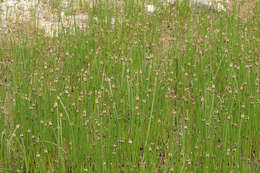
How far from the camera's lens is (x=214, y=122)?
3465 millimetres

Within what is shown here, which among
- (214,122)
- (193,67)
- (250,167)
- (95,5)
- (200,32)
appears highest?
(95,5)

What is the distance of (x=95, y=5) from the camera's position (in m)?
6.44

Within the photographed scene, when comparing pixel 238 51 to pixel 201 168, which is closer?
pixel 201 168

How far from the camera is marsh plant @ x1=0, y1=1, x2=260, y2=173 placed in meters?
3.14

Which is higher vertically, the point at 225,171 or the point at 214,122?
the point at 214,122

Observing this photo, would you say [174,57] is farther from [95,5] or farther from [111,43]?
[95,5]

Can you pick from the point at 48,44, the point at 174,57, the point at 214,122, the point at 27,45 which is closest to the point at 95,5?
the point at 48,44

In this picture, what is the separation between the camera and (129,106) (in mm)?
3498

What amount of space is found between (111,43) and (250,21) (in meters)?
2.43

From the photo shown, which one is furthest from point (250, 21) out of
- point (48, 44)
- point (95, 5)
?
point (48, 44)

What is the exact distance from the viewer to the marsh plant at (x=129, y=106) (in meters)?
3.14

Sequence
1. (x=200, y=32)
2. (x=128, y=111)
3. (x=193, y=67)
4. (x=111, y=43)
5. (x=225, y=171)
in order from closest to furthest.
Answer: (x=225, y=171) < (x=128, y=111) < (x=193, y=67) < (x=111, y=43) < (x=200, y=32)

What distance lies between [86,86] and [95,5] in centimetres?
259

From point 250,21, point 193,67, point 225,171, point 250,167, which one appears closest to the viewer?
point 225,171
